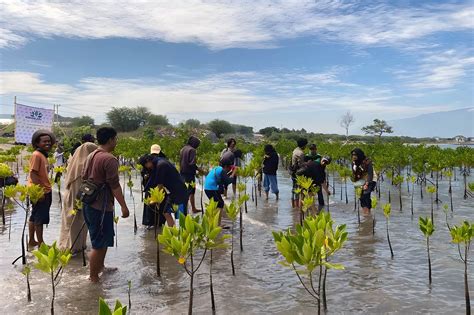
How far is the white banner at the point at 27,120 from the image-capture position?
47.8 feet

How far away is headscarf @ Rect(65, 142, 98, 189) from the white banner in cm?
1076

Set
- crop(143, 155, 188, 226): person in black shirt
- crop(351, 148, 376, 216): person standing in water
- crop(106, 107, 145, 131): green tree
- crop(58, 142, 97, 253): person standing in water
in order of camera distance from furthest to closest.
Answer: crop(106, 107, 145, 131): green tree → crop(351, 148, 376, 216): person standing in water → crop(143, 155, 188, 226): person in black shirt → crop(58, 142, 97, 253): person standing in water

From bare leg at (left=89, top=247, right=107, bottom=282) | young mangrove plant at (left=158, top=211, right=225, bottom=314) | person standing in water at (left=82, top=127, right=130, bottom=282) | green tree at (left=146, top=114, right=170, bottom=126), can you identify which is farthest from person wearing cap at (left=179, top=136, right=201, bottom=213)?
green tree at (left=146, top=114, right=170, bottom=126)

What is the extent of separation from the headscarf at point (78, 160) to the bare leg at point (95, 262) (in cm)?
133

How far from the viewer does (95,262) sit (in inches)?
182

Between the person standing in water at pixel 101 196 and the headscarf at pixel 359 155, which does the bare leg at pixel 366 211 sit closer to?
A: the headscarf at pixel 359 155

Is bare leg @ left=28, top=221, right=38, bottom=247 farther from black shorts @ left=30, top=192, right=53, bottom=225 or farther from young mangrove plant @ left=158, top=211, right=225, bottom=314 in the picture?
young mangrove plant @ left=158, top=211, right=225, bottom=314

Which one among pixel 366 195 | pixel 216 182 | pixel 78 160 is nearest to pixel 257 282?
pixel 216 182

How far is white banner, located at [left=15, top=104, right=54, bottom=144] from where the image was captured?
1458 centimetres

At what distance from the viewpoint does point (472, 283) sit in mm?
4941

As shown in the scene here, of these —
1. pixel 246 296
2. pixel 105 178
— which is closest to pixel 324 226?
pixel 246 296

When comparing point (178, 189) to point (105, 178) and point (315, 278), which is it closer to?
point (105, 178)

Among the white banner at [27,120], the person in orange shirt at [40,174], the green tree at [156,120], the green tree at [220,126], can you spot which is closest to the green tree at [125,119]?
the green tree at [156,120]

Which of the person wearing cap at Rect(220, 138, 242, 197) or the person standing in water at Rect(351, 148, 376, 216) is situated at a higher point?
the person wearing cap at Rect(220, 138, 242, 197)
